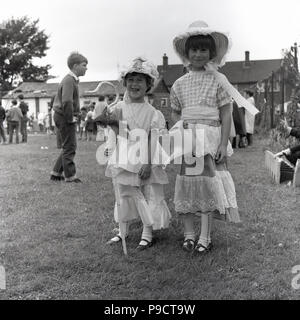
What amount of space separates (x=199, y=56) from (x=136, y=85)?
62cm

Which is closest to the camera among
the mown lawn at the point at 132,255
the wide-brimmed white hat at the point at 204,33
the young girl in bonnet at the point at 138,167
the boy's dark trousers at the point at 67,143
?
the mown lawn at the point at 132,255

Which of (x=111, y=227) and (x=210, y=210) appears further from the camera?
(x=111, y=227)

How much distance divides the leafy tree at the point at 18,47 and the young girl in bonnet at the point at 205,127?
51.4 meters

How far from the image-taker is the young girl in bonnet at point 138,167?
4.62 metres

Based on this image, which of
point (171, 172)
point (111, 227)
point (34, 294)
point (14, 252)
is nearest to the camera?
point (34, 294)

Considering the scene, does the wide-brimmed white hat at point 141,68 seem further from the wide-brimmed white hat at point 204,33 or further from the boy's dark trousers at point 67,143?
the boy's dark trousers at point 67,143

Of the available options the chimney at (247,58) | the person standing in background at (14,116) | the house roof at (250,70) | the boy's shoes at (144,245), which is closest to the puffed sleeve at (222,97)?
the boy's shoes at (144,245)

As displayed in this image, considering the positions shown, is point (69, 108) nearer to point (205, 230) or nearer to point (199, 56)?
point (199, 56)

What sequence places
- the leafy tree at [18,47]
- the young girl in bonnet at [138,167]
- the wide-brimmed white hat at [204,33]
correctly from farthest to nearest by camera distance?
the leafy tree at [18,47] → the young girl in bonnet at [138,167] → the wide-brimmed white hat at [204,33]

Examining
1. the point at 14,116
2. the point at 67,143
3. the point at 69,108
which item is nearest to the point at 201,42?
the point at 69,108
